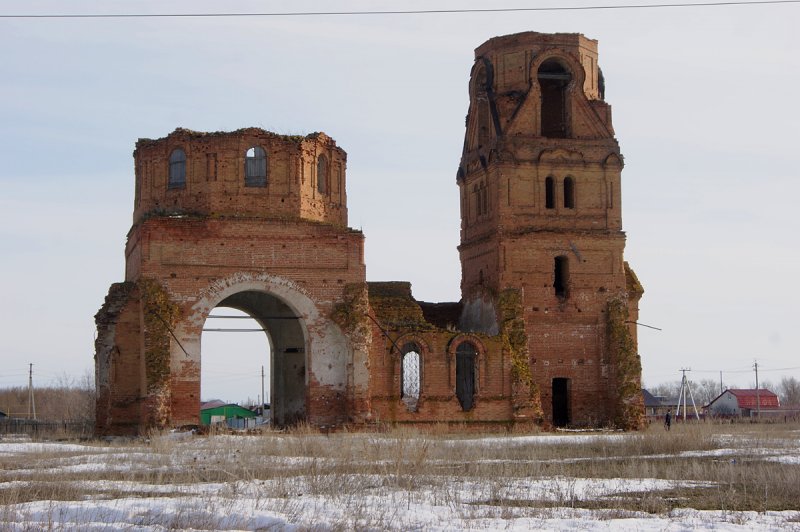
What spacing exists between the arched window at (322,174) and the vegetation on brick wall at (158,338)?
17.3 feet

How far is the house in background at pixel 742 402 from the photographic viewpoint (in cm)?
7971

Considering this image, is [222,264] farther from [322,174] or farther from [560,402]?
[560,402]

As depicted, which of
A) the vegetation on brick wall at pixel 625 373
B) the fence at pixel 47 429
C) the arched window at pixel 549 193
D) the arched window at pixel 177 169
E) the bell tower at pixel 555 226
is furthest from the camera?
the arched window at pixel 549 193

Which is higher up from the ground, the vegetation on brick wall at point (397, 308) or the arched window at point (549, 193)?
the arched window at point (549, 193)

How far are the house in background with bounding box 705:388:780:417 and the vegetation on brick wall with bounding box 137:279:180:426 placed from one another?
2223 inches

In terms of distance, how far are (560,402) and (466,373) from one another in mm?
3084

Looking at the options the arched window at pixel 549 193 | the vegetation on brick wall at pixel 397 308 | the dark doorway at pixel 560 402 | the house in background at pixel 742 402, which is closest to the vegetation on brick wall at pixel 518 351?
the dark doorway at pixel 560 402

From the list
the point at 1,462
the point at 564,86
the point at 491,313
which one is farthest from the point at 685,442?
the point at 564,86

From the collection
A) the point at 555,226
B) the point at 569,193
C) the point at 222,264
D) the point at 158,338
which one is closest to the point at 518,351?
the point at 555,226

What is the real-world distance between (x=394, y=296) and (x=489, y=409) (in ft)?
14.2

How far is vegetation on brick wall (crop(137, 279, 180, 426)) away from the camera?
2802 cm

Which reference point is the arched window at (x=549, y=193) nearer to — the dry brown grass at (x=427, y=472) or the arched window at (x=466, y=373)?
the arched window at (x=466, y=373)

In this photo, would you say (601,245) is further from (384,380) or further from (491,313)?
(384,380)

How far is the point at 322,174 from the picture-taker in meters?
31.6
